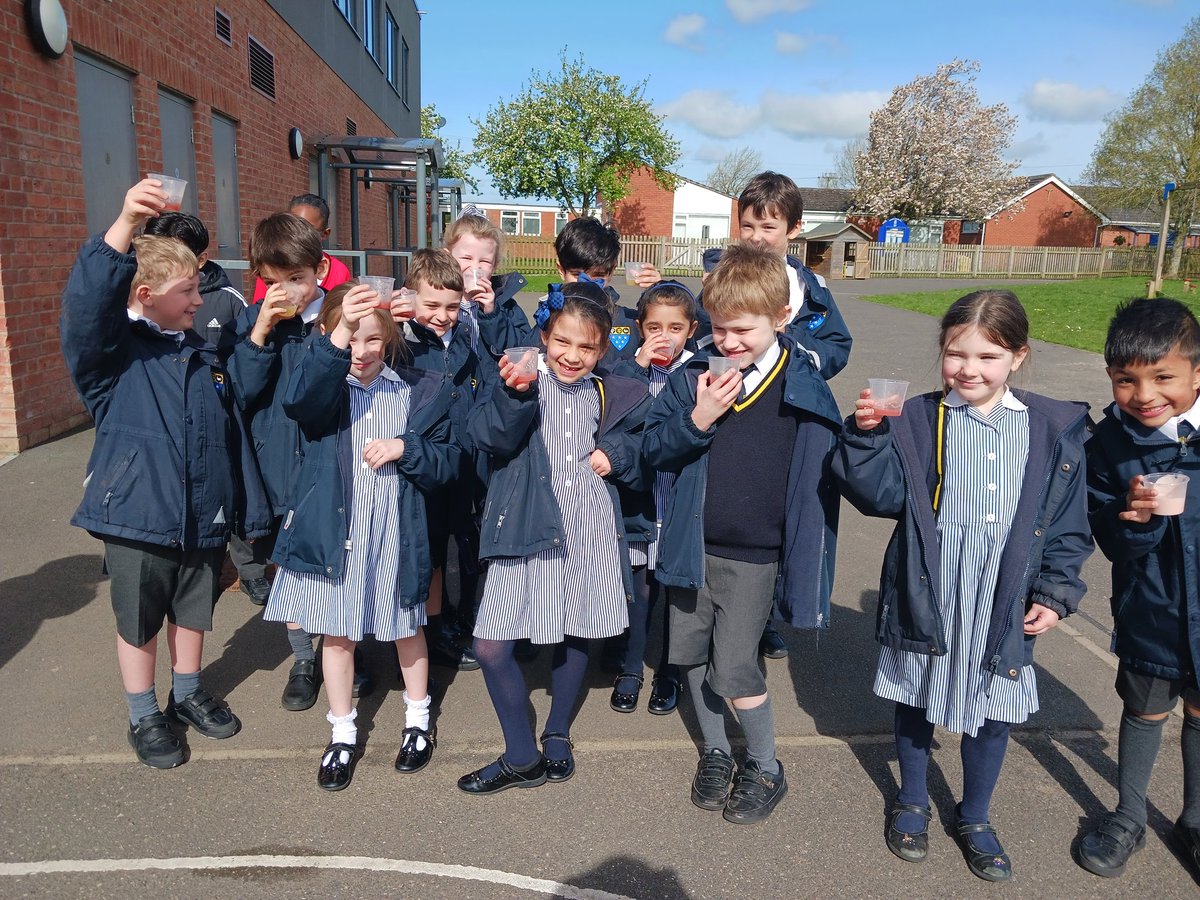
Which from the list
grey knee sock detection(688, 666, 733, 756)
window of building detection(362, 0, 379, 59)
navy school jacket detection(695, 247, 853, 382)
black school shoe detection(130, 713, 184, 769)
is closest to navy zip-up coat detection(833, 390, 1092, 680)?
grey knee sock detection(688, 666, 733, 756)

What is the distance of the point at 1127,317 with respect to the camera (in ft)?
8.99

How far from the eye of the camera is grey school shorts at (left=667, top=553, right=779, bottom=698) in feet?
9.48

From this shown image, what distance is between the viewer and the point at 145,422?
294cm

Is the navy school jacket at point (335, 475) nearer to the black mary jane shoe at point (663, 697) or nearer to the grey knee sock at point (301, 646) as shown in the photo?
the grey knee sock at point (301, 646)

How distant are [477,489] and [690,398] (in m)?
1.31

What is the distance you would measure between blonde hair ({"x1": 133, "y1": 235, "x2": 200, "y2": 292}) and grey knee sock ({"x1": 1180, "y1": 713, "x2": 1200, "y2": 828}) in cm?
354

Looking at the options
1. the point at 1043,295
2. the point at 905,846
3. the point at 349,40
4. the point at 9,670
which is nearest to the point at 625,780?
the point at 905,846

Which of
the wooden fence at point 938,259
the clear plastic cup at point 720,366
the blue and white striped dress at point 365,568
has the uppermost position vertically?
the wooden fence at point 938,259

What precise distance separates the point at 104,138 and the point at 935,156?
162ft

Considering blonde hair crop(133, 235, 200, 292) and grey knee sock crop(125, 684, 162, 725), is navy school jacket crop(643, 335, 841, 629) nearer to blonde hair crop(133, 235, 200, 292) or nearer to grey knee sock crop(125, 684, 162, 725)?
blonde hair crop(133, 235, 200, 292)

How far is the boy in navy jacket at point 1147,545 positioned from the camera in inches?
103

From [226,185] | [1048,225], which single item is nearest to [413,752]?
[226,185]

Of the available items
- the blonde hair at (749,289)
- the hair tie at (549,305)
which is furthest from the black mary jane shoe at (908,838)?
the hair tie at (549,305)

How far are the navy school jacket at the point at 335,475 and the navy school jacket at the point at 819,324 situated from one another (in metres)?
1.31
